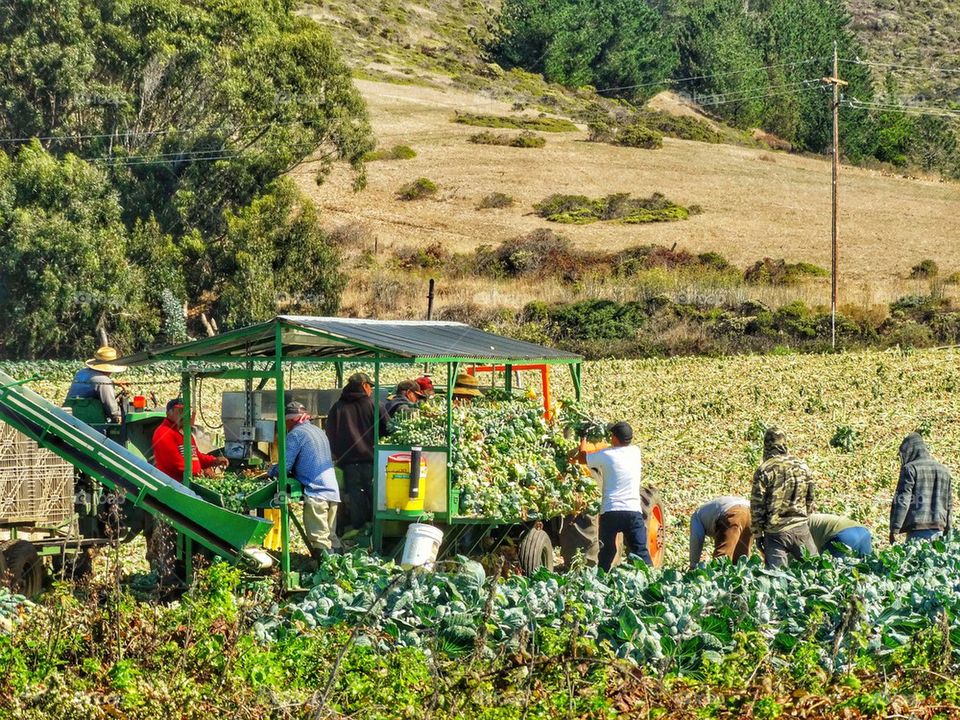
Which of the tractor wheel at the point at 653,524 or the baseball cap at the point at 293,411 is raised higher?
the baseball cap at the point at 293,411

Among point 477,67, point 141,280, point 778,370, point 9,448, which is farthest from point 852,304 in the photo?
point 477,67

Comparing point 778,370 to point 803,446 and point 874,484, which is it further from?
point 874,484

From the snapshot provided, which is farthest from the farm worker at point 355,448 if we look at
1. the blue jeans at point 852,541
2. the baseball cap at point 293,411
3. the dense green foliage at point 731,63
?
the dense green foliage at point 731,63

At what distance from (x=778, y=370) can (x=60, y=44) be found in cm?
2870

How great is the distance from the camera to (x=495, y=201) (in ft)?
242

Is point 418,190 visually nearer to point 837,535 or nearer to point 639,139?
point 639,139

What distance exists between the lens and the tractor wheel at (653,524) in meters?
13.5

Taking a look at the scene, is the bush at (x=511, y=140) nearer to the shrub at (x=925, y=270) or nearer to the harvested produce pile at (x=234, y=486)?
the shrub at (x=925, y=270)

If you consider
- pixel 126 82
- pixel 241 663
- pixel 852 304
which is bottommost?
pixel 852 304

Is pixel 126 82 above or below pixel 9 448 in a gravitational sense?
above

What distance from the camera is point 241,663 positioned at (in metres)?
8.06

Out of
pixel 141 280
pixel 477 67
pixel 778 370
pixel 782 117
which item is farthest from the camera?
pixel 477 67

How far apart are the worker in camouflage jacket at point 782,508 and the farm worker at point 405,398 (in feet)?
10.0

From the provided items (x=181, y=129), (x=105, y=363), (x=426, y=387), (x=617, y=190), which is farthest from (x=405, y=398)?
(x=617, y=190)
